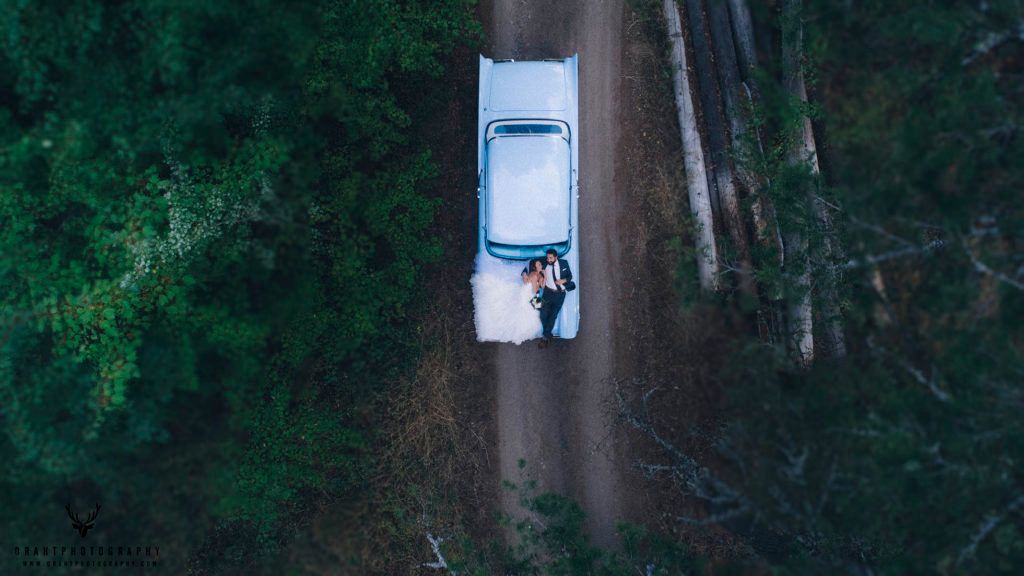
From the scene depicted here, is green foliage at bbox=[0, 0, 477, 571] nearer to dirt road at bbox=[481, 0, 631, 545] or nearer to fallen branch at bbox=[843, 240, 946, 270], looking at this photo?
dirt road at bbox=[481, 0, 631, 545]

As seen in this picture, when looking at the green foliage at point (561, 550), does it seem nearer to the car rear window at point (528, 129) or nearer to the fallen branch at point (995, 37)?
the car rear window at point (528, 129)

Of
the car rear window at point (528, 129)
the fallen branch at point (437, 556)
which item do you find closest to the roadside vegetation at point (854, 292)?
the car rear window at point (528, 129)

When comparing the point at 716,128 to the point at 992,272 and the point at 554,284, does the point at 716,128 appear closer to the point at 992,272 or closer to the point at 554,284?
the point at 554,284

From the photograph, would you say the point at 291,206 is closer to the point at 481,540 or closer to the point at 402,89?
the point at 402,89

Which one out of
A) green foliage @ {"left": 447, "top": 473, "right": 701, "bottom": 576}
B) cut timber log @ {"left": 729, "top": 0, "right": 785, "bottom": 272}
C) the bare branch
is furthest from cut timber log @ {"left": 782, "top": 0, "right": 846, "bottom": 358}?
green foliage @ {"left": 447, "top": 473, "right": 701, "bottom": 576}

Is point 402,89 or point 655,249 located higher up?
point 402,89

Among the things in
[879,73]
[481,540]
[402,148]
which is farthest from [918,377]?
[402,148]
